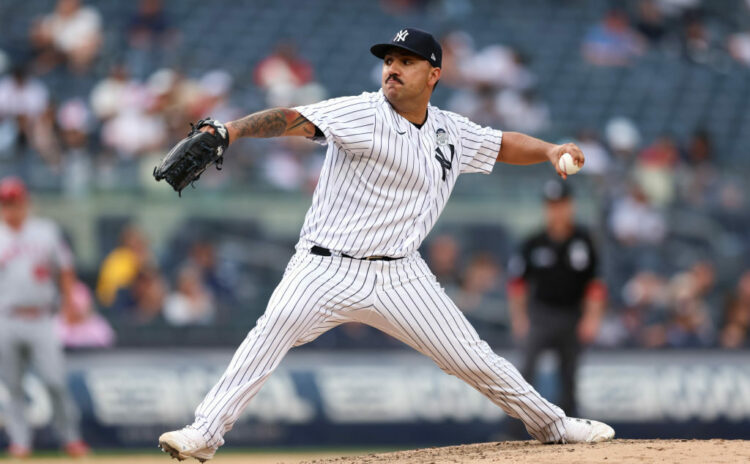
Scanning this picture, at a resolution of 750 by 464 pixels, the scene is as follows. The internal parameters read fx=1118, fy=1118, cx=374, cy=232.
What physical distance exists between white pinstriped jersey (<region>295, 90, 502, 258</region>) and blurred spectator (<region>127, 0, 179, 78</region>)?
356 inches

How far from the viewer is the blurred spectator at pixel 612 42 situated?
1574 centimetres

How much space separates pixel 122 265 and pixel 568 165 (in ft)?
19.2

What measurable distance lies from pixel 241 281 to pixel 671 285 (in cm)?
415

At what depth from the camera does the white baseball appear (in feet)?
16.7

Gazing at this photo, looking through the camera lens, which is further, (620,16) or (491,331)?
(620,16)

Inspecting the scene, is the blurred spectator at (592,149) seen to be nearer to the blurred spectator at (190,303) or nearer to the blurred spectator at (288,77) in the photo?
the blurred spectator at (288,77)

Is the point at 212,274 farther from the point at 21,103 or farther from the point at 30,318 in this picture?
the point at 21,103

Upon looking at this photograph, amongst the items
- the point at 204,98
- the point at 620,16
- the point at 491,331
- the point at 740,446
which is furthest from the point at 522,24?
the point at 740,446

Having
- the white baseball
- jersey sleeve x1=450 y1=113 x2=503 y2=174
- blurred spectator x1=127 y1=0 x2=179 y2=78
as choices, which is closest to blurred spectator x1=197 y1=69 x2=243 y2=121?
blurred spectator x1=127 y1=0 x2=179 y2=78

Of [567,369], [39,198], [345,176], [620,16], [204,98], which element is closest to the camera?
[345,176]

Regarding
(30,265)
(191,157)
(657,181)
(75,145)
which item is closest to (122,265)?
(30,265)

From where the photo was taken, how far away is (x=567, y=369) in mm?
9148

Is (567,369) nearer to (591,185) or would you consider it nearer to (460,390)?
(460,390)

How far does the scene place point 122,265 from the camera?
393 inches
